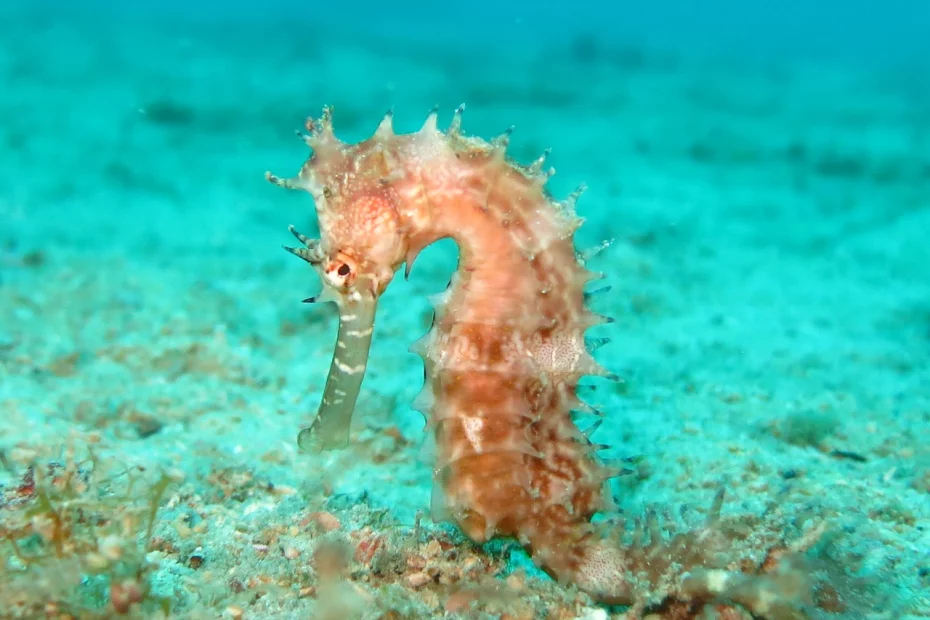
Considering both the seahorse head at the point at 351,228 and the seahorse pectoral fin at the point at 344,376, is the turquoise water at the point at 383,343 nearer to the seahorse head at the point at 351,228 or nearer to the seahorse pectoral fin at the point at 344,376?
the seahorse pectoral fin at the point at 344,376

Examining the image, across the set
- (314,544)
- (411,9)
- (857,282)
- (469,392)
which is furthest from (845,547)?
(411,9)

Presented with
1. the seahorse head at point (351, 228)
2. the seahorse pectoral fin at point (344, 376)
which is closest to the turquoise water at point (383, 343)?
the seahorse pectoral fin at point (344, 376)

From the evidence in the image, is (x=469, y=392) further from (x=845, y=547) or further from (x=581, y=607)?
(x=845, y=547)

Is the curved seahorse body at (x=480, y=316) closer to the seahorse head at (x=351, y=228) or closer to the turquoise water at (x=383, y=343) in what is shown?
the seahorse head at (x=351, y=228)

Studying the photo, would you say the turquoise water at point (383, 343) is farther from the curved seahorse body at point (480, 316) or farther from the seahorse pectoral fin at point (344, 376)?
the seahorse pectoral fin at point (344, 376)

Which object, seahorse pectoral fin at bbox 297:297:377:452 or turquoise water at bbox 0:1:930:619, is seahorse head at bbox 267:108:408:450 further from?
turquoise water at bbox 0:1:930:619

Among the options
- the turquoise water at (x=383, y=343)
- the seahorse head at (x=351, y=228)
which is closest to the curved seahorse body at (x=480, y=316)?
the seahorse head at (x=351, y=228)

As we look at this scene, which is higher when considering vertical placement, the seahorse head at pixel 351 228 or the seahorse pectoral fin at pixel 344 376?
the seahorse head at pixel 351 228
